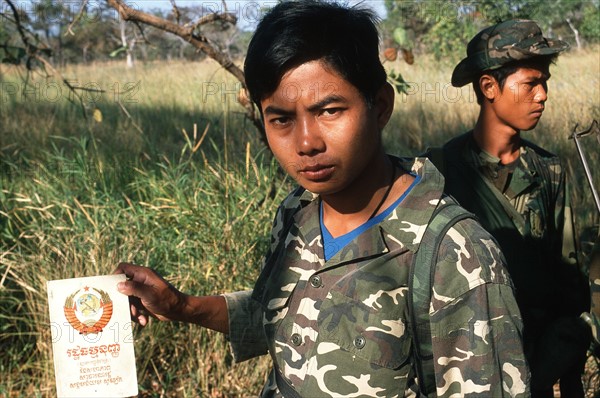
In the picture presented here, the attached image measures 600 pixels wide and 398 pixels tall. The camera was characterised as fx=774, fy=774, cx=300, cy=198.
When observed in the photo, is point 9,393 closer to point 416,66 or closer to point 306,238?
point 306,238

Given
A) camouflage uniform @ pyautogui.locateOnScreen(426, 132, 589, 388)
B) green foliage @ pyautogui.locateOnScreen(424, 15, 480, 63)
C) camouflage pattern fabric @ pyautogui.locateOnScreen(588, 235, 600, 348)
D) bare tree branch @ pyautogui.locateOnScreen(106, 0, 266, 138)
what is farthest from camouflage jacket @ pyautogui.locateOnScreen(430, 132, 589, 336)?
green foliage @ pyautogui.locateOnScreen(424, 15, 480, 63)

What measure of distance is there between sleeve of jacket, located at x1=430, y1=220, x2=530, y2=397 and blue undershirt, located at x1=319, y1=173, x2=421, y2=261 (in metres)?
0.22

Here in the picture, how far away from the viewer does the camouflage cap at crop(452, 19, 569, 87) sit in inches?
112

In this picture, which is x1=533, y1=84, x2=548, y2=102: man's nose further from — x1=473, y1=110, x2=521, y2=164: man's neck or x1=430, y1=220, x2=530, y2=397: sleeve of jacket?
x1=430, y1=220, x2=530, y2=397: sleeve of jacket

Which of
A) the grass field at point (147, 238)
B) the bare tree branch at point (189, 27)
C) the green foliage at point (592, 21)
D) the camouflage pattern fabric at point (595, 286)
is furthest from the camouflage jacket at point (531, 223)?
the green foliage at point (592, 21)

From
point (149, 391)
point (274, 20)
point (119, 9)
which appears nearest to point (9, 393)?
point (149, 391)

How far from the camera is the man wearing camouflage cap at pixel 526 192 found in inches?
99.3

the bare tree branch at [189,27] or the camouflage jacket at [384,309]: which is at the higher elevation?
the bare tree branch at [189,27]

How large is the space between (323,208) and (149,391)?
6.78 ft

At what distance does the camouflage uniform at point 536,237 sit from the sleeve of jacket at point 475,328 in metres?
1.26

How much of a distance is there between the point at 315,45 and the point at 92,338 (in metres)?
0.73

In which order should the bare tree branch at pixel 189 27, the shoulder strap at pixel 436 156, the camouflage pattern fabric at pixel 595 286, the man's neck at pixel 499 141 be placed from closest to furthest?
the camouflage pattern fabric at pixel 595 286, the shoulder strap at pixel 436 156, the man's neck at pixel 499 141, the bare tree branch at pixel 189 27

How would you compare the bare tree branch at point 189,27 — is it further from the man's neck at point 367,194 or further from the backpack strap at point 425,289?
the backpack strap at point 425,289

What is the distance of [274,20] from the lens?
1.48 metres
